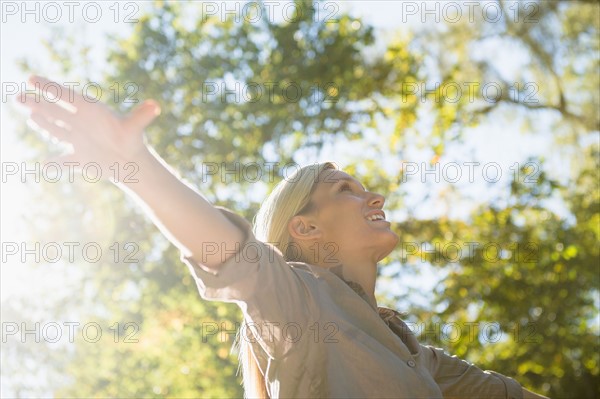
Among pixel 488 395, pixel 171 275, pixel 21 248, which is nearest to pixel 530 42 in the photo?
pixel 171 275

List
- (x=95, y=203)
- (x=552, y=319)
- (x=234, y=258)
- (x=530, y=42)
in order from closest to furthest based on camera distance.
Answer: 1. (x=234, y=258)
2. (x=552, y=319)
3. (x=95, y=203)
4. (x=530, y=42)

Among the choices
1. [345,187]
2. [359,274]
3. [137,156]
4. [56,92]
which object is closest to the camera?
[56,92]

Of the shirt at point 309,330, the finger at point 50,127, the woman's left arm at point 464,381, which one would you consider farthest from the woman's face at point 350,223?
the finger at point 50,127

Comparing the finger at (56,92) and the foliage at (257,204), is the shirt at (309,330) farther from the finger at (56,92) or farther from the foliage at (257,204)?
the foliage at (257,204)

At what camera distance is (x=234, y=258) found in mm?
2098

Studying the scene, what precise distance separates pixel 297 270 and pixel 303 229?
412mm

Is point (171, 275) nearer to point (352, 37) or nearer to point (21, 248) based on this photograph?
point (21, 248)

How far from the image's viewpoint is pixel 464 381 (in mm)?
2982

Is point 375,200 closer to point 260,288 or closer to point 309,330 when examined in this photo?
point 309,330

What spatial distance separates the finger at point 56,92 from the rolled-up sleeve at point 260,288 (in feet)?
1.42

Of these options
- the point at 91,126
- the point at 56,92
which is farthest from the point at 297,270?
the point at 56,92

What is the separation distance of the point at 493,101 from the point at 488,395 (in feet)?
38.1

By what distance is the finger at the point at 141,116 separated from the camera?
6.02 ft

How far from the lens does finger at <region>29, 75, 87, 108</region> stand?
69.7 inches
